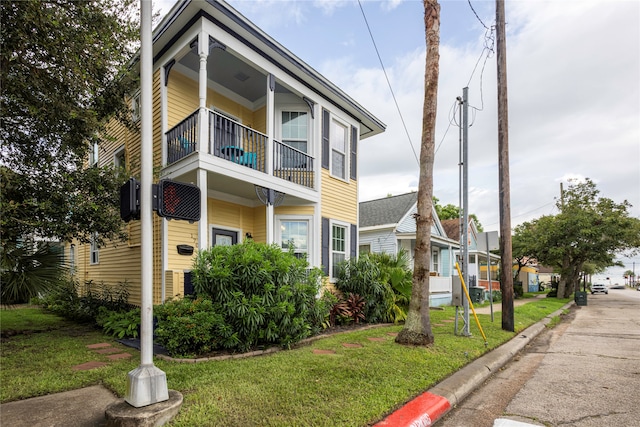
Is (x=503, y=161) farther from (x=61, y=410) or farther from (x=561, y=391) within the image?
(x=61, y=410)

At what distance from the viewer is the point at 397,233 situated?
51.8ft

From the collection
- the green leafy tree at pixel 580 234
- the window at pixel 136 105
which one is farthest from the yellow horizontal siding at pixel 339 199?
the green leafy tree at pixel 580 234

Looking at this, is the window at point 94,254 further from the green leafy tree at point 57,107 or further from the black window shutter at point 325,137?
the black window shutter at point 325,137

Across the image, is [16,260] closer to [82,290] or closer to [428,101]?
[82,290]

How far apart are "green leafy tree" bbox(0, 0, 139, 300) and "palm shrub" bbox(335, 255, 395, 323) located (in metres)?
6.02

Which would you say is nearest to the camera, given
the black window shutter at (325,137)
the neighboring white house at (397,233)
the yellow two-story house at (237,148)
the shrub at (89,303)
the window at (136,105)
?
the yellow two-story house at (237,148)

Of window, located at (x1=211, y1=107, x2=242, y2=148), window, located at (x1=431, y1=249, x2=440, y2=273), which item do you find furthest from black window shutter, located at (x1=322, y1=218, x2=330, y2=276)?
window, located at (x1=431, y1=249, x2=440, y2=273)

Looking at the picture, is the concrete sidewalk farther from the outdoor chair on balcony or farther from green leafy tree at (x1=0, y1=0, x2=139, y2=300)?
the outdoor chair on balcony

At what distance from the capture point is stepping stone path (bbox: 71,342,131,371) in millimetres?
4801

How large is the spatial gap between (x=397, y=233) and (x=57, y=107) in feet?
43.0

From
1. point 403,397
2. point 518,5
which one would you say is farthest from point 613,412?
point 518,5

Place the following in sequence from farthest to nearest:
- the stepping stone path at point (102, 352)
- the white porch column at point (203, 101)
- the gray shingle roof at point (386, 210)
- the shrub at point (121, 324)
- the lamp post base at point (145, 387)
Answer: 1. the gray shingle roof at point (386, 210)
2. the white porch column at point (203, 101)
3. the shrub at point (121, 324)
4. the stepping stone path at point (102, 352)
5. the lamp post base at point (145, 387)

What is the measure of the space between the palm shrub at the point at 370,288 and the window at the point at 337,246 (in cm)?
64

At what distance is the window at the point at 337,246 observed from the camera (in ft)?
35.2
